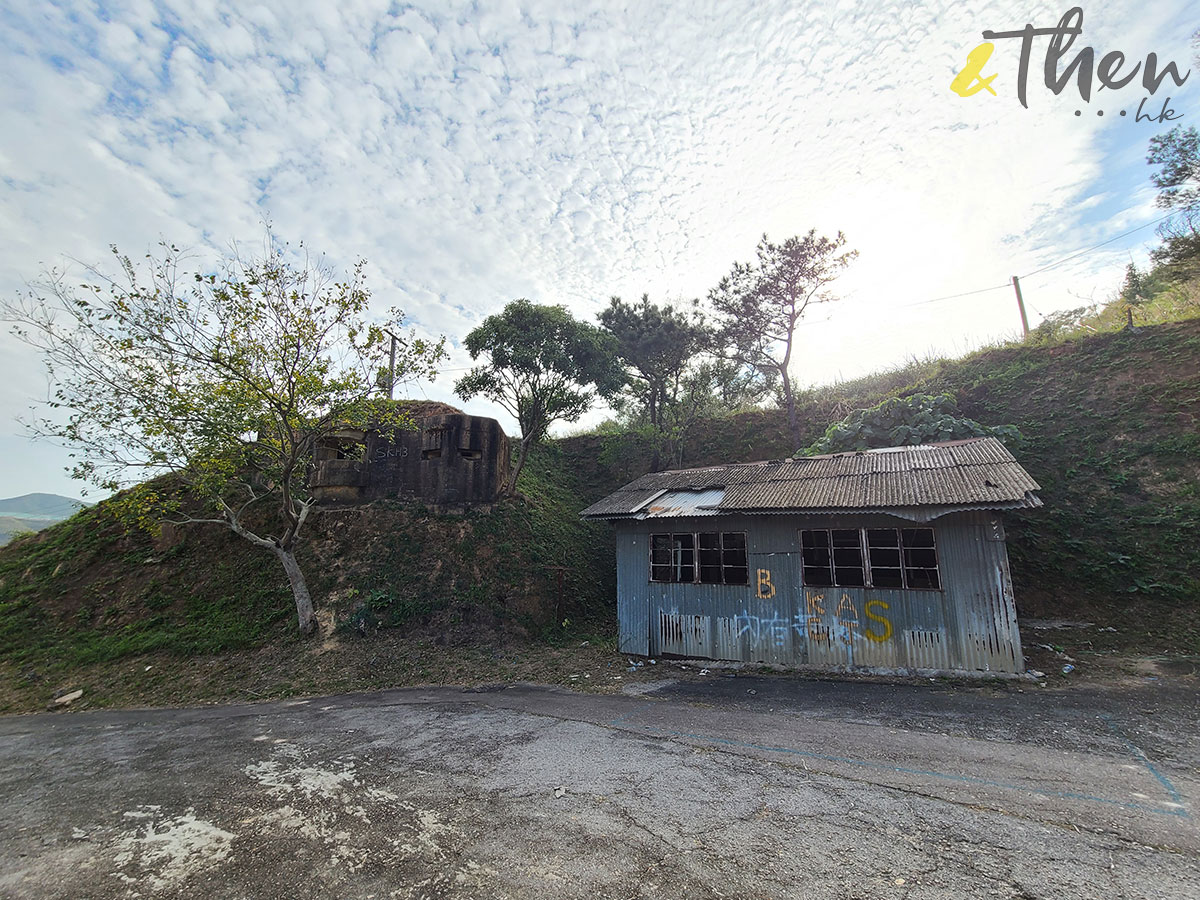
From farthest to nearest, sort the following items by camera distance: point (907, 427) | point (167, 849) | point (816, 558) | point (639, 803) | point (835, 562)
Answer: point (907, 427) → point (816, 558) → point (835, 562) → point (639, 803) → point (167, 849)

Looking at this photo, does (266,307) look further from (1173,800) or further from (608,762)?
(1173,800)

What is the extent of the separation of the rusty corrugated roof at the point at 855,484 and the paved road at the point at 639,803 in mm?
3111

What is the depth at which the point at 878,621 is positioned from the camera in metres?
8.55

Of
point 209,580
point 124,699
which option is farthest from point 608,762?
point 209,580

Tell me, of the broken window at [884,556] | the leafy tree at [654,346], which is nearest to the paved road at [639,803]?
the broken window at [884,556]

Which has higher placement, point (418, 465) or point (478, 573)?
point (418, 465)

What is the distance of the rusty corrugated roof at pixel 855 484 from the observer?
8039 mm

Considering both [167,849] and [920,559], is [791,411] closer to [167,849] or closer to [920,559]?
[920,559]

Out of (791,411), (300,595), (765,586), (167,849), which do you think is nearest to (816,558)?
(765,586)

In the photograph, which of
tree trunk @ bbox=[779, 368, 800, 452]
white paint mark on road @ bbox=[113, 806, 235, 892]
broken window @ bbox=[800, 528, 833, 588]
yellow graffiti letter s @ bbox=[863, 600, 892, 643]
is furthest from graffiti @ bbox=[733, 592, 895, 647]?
tree trunk @ bbox=[779, 368, 800, 452]

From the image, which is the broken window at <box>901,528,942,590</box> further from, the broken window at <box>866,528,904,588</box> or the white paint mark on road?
the white paint mark on road

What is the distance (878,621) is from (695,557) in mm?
3598

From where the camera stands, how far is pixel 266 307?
390 inches

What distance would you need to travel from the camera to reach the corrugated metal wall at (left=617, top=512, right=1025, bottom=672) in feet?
26.1
